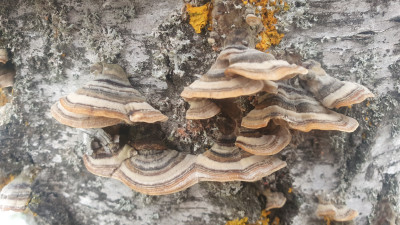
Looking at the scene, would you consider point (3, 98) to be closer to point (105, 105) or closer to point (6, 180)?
point (6, 180)

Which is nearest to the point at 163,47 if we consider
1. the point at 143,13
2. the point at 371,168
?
the point at 143,13

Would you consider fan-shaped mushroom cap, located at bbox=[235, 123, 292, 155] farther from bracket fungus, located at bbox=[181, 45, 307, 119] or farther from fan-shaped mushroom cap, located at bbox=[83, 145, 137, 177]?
fan-shaped mushroom cap, located at bbox=[83, 145, 137, 177]

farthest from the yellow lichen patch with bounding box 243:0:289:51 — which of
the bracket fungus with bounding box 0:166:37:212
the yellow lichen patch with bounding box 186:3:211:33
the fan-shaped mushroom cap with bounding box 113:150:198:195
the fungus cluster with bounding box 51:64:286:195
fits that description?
the bracket fungus with bounding box 0:166:37:212

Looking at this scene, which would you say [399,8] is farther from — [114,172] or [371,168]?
[114,172]

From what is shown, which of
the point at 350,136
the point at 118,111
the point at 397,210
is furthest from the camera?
the point at 397,210

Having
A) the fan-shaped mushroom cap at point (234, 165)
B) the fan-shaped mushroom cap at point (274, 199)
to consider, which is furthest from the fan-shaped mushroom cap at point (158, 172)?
the fan-shaped mushroom cap at point (274, 199)

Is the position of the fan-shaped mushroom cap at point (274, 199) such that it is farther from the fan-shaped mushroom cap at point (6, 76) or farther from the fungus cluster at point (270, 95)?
the fan-shaped mushroom cap at point (6, 76)

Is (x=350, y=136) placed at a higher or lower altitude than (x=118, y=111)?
lower
